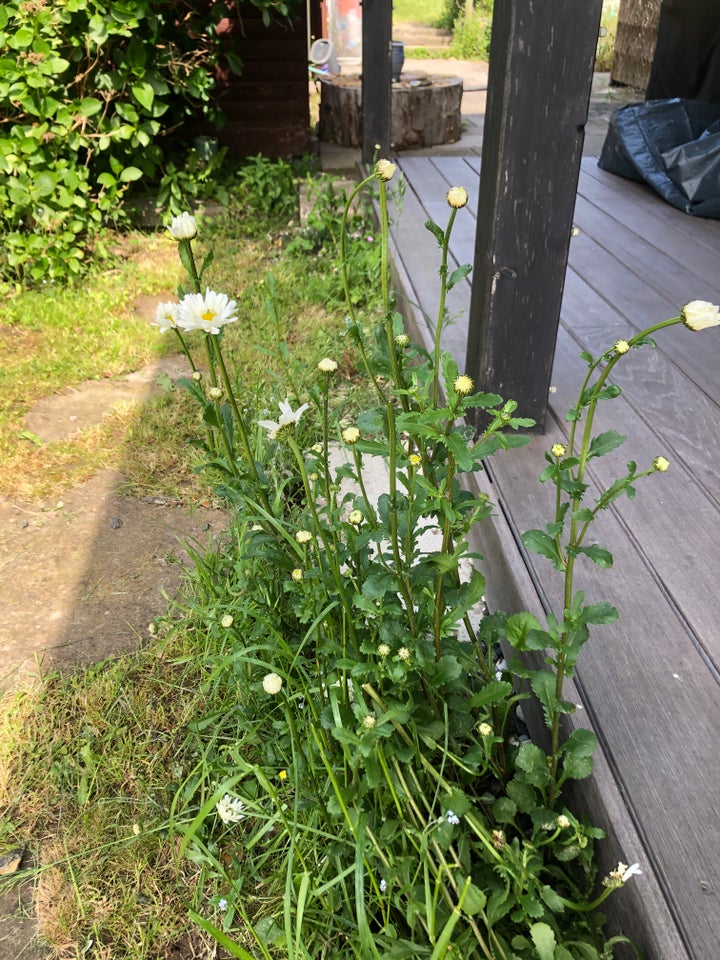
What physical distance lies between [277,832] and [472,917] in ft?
1.51

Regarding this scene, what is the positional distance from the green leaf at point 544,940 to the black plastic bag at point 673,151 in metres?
3.10

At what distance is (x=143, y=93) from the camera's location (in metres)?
3.79

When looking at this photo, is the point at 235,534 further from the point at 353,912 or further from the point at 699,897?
the point at 699,897

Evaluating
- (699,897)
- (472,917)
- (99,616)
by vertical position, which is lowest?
(99,616)

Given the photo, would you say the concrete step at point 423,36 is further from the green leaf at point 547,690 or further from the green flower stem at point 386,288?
the green leaf at point 547,690

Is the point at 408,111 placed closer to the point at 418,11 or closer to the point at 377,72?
the point at 377,72

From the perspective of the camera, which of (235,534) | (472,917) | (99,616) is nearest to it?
(472,917)

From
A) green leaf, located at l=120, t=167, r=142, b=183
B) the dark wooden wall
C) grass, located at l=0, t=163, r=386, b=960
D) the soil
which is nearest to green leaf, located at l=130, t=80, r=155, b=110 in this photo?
green leaf, located at l=120, t=167, r=142, b=183

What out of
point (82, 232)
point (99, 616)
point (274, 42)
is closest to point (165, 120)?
point (274, 42)

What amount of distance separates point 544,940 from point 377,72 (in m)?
3.94

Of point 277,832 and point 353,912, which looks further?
point 277,832

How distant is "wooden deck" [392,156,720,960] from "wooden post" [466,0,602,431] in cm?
23

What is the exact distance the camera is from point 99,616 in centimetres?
200

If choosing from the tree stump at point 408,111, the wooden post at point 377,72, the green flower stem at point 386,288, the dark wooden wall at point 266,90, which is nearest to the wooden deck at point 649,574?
the green flower stem at point 386,288
